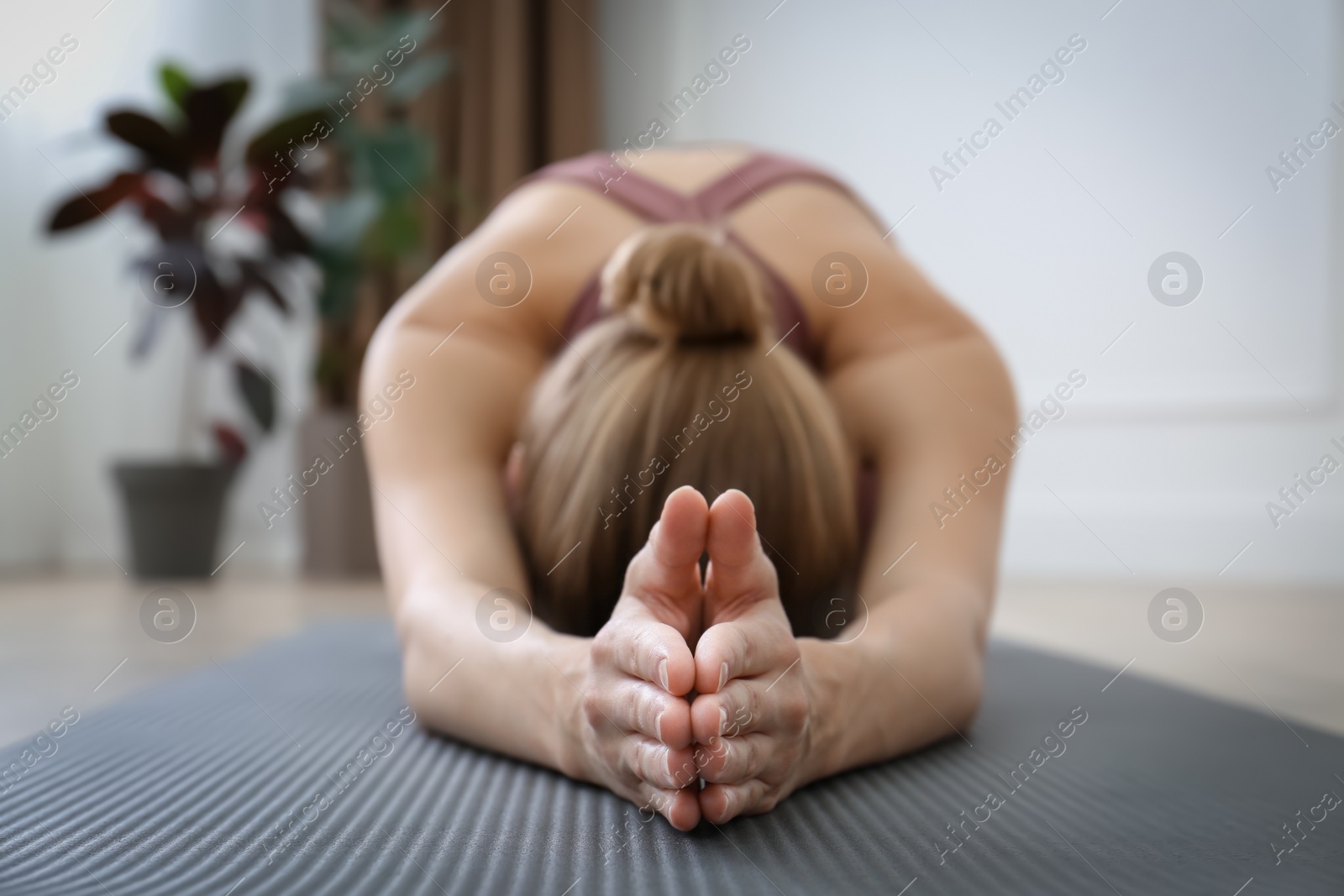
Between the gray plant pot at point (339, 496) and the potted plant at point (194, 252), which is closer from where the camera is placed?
the potted plant at point (194, 252)

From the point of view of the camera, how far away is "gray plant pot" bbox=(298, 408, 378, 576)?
2.91 metres

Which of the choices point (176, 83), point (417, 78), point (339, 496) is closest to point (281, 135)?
point (176, 83)

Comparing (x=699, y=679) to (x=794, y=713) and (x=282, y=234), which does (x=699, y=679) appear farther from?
(x=282, y=234)

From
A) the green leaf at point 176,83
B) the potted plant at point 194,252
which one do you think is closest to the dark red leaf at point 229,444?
the potted plant at point 194,252

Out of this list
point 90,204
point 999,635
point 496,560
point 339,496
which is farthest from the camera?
point 339,496

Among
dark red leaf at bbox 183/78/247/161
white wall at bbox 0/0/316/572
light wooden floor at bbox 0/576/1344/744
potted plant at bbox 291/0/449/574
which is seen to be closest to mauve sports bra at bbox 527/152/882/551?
light wooden floor at bbox 0/576/1344/744

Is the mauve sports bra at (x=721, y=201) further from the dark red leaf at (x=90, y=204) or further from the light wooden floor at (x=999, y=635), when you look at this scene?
the dark red leaf at (x=90, y=204)

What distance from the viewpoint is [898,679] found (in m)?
0.80

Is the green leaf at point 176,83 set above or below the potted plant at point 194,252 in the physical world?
above

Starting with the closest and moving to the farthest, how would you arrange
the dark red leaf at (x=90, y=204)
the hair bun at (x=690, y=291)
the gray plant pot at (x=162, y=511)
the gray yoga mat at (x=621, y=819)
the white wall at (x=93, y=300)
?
the gray yoga mat at (x=621, y=819) < the hair bun at (x=690, y=291) < the dark red leaf at (x=90, y=204) < the gray plant pot at (x=162, y=511) < the white wall at (x=93, y=300)

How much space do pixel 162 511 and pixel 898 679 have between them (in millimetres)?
2399

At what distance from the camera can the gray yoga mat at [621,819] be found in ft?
1.90

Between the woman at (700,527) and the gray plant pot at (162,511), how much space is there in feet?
5.71

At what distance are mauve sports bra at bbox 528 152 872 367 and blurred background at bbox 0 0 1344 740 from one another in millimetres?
1177
